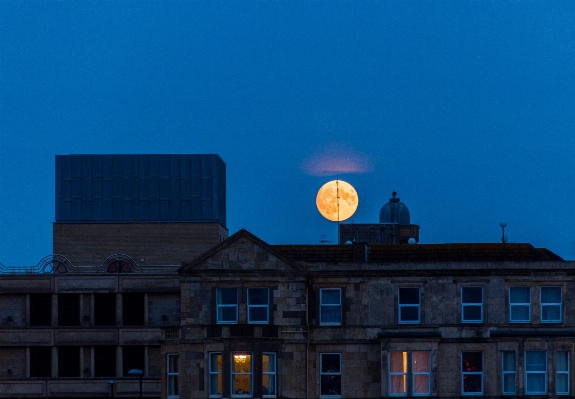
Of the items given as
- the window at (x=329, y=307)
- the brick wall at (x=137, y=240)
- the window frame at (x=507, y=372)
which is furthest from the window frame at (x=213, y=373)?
the brick wall at (x=137, y=240)

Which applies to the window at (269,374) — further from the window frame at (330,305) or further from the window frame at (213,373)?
the window frame at (330,305)

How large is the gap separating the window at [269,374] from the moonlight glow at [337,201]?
2856 centimetres

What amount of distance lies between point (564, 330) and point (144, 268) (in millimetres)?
37560

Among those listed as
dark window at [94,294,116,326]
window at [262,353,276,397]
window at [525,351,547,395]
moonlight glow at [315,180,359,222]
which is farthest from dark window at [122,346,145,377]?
window at [525,351,547,395]

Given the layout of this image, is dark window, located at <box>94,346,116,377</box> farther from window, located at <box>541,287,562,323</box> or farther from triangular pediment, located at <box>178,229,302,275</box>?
window, located at <box>541,287,562,323</box>

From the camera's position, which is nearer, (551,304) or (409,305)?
(551,304)

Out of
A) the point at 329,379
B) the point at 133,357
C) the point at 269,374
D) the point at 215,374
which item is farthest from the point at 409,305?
the point at 133,357

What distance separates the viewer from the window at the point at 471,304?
6362 centimetres

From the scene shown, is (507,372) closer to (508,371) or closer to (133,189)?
(508,371)

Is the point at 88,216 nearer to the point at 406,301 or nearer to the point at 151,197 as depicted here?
the point at 151,197

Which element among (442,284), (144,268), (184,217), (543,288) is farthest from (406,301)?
(184,217)

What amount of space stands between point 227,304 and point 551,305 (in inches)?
670

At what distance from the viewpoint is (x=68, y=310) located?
81938 mm

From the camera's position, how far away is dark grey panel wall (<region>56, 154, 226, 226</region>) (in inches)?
4023
